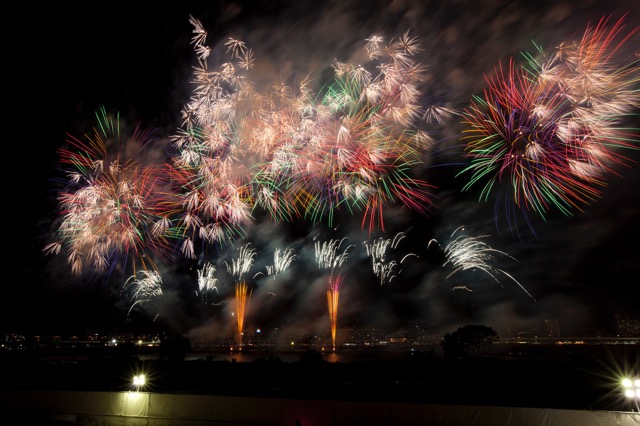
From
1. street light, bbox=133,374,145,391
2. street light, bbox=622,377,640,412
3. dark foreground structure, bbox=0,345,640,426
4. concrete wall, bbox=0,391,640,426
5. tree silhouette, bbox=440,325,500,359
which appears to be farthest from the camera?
tree silhouette, bbox=440,325,500,359

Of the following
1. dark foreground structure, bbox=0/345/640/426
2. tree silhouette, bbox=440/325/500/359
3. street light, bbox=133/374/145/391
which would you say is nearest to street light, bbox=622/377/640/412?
dark foreground structure, bbox=0/345/640/426

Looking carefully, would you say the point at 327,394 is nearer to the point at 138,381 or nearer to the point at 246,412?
the point at 246,412

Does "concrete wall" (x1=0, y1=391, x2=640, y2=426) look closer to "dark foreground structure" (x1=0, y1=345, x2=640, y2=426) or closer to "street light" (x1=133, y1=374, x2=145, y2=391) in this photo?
"dark foreground structure" (x1=0, y1=345, x2=640, y2=426)

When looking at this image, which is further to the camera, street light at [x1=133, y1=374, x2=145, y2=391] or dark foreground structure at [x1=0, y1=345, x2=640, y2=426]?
street light at [x1=133, y1=374, x2=145, y2=391]

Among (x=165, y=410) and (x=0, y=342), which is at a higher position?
(x=0, y=342)

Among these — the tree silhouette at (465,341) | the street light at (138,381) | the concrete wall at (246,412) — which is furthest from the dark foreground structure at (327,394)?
the tree silhouette at (465,341)

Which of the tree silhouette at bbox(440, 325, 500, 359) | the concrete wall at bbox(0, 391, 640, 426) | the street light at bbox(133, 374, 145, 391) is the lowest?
the concrete wall at bbox(0, 391, 640, 426)

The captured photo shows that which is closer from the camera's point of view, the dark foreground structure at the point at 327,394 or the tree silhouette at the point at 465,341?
the dark foreground structure at the point at 327,394

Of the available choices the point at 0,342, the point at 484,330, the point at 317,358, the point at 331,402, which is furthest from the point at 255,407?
the point at 0,342

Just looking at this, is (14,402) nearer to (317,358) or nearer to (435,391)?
(435,391)

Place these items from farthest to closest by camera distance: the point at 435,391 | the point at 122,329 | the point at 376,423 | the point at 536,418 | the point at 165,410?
the point at 122,329, the point at 435,391, the point at 165,410, the point at 376,423, the point at 536,418

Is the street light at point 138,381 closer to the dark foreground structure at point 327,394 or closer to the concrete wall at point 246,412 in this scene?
the dark foreground structure at point 327,394
